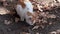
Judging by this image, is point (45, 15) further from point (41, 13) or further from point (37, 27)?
point (37, 27)

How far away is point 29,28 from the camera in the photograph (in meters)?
2.21

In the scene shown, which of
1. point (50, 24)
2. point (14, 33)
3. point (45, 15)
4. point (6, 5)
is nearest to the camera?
point (14, 33)

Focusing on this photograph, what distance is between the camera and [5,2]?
272 cm

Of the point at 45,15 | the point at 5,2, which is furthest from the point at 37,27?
the point at 5,2

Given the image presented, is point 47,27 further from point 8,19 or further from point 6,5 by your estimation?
point 6,5

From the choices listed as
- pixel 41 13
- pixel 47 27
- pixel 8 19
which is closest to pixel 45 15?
pixel 41 13

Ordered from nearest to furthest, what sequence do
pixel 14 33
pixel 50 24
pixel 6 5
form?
pixel 14 33 → pixel 50 24 → pixel 6 5

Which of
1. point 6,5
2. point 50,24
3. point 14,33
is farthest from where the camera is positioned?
point 6,5

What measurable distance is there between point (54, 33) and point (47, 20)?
0.26 m

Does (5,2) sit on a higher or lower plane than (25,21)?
higher

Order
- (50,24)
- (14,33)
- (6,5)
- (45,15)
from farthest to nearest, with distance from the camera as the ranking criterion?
(6,5), (45,15), (50,24), (14,33)

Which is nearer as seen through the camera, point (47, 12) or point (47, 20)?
point (47, 20)

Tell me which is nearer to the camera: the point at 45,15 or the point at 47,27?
the point at 47,27

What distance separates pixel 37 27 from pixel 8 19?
418 millimetres
